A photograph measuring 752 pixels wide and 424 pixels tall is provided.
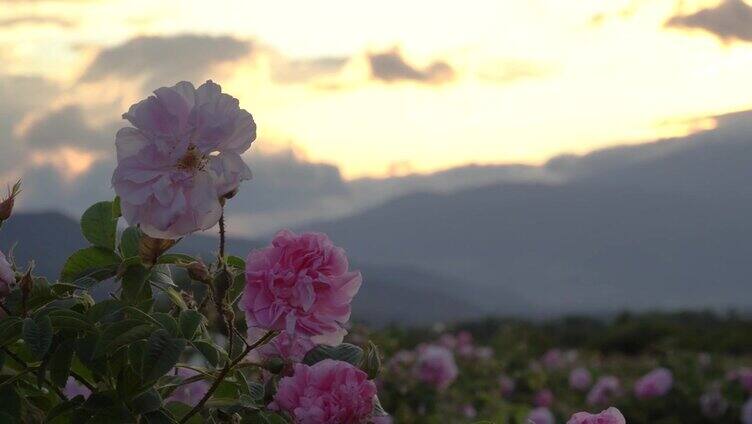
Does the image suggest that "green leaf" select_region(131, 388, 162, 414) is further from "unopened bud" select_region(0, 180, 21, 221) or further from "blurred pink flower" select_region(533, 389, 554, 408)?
"blurred pink flower" select_region(533, 389, 554, 408)

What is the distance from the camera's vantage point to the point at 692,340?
14453 mm

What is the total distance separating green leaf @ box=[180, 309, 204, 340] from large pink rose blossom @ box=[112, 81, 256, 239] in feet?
0.40

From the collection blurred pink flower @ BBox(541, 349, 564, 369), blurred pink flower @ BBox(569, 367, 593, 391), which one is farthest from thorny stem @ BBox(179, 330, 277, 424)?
blurred pink flower @ BBox(541, 349, 564, 369)

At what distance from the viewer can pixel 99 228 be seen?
179cm

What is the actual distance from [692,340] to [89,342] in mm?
13876

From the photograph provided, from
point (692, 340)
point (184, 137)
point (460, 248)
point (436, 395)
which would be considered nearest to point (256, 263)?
point (184, 137)

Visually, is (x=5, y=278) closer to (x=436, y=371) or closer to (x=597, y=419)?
(x=597, y=419)

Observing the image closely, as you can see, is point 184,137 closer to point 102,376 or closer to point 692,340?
point 102,376

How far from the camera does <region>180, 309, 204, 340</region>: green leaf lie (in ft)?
5.06

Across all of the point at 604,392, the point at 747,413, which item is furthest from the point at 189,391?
the point at 604,392

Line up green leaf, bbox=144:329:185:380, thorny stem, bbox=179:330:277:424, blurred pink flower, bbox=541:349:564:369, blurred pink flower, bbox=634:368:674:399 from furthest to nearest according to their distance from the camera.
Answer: blurred pink flower, bbox=541:349:564:369 → blurred pink flower, bbox=634:368:674:399 → thorny stem, bbox=179:330:277:424 → green leaf, bbox=144:329:185:380

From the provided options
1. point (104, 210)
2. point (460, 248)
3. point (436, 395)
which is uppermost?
point (104, 210)

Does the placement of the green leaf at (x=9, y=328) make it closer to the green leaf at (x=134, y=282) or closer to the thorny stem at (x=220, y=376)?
the green leaf at (x=134, y=282)

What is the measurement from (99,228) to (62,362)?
0.98 ft
